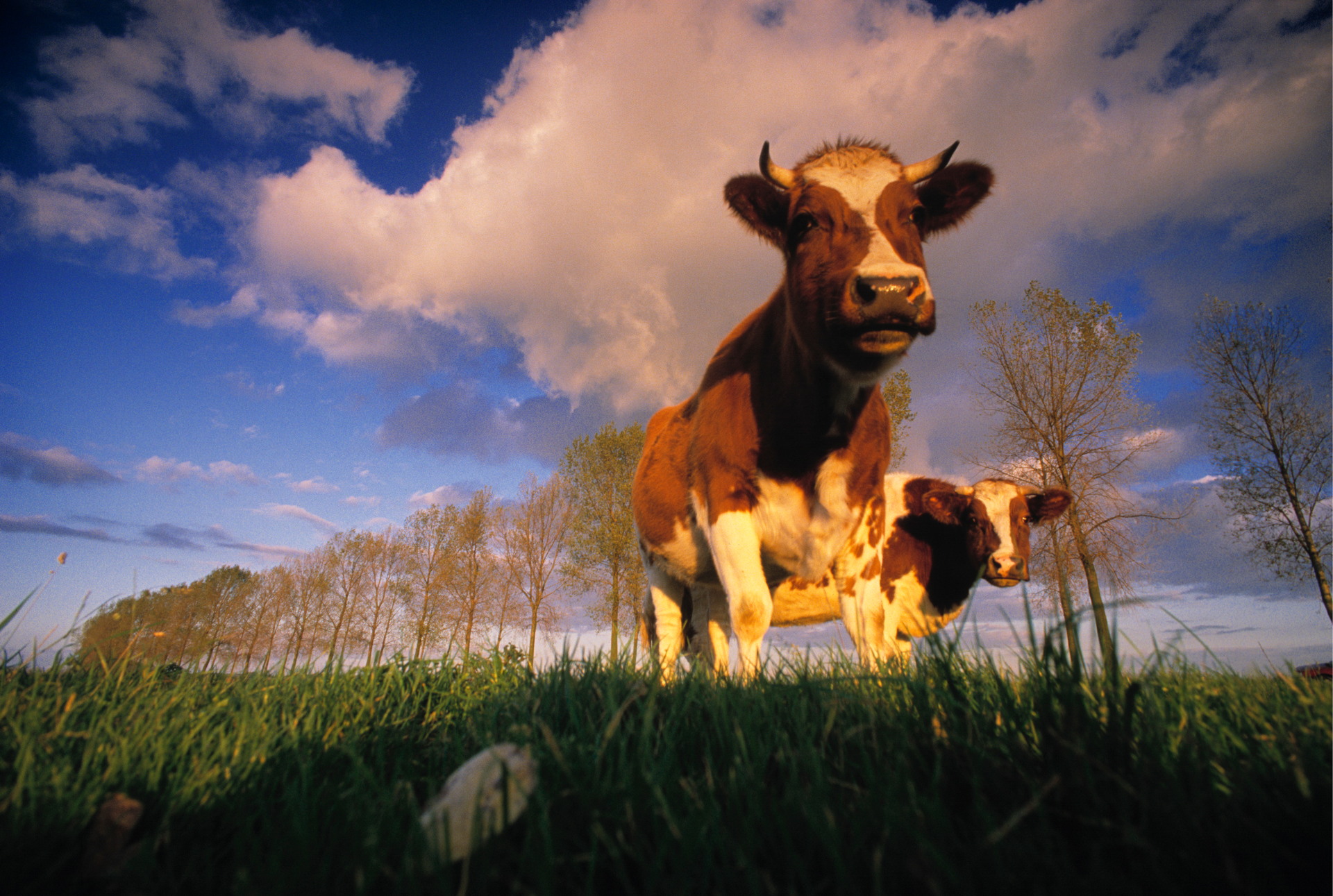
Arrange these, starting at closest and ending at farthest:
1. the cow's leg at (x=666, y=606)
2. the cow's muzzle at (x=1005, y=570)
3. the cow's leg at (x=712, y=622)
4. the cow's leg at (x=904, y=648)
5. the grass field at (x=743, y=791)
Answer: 1. the grass field at (x=743, y=791)
2. the cow's leg at (x=904, y=648)
3. the cow's leg at (x=712, y=622)
4. the cow's leg at (x=666, y=606)
5. the cow's muzzle at (x=1005, y=570)

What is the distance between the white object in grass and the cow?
6.83 m

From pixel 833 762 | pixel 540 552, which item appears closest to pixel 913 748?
pixel 833 762

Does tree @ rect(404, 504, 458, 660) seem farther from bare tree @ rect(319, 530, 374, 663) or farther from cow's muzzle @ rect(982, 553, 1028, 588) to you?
cow's muzzle @ rect(982, 553, 1028, 588)

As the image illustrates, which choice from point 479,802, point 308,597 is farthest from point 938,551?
point 308,597

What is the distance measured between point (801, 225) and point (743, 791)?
365 cm

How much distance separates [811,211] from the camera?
4031 mm

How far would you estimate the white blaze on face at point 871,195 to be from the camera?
3.33 metres

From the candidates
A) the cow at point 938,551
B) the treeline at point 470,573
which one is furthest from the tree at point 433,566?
the cow at point 938,551

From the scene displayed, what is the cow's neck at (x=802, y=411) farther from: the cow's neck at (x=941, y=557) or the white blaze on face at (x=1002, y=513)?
the white blaze on face at (x=1002, y=513)

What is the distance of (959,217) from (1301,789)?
15.3ft

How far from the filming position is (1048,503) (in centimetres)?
962

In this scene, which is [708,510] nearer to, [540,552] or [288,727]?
[288,727]

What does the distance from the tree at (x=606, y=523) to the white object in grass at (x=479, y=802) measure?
21.1 m

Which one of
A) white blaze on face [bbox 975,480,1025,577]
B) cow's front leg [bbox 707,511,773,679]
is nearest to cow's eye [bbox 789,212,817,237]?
cow's front leg [bbox 707,511,773,679]
